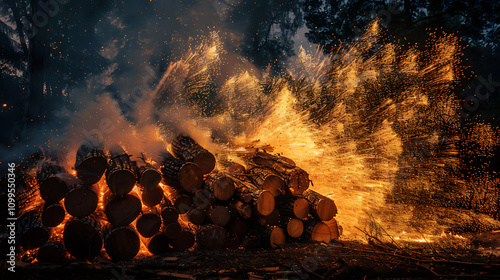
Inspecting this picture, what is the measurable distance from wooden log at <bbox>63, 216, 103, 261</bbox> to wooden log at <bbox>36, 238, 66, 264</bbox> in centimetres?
9

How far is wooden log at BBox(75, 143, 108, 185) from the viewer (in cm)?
366

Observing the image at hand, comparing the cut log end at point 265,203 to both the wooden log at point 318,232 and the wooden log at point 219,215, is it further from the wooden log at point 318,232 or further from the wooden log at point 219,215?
the wooden log at point 318,232

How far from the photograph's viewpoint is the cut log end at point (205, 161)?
4570mm

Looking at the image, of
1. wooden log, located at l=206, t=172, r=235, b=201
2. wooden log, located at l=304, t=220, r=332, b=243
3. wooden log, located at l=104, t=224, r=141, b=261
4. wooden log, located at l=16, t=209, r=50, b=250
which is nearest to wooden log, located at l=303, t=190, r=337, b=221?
wooden log, located at l=304, t=220, r=332, b=243

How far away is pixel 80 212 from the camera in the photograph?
350 cm

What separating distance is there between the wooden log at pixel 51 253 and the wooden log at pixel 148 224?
39.2 inches

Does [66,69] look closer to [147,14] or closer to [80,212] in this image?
[147,14]

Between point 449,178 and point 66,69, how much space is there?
56.5 ft

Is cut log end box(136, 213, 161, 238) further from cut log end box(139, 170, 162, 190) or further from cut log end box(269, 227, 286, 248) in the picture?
cut log end box(269, 227, 286, 248)

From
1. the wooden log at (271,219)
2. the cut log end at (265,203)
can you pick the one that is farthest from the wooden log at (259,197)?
the wooden log at (271,219)

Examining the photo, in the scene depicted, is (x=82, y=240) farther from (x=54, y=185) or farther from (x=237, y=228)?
(x=237, y=228)

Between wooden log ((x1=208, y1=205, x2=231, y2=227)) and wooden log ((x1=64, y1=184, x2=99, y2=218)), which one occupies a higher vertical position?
wooden log ((x1=64, y1=184, x2=99, y2=218))

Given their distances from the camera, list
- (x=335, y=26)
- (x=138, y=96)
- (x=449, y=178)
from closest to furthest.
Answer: (x=138, y=96)
(x=449, y=178)
(x=335, y=26)

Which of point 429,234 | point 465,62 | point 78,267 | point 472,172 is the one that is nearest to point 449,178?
point 472,172
